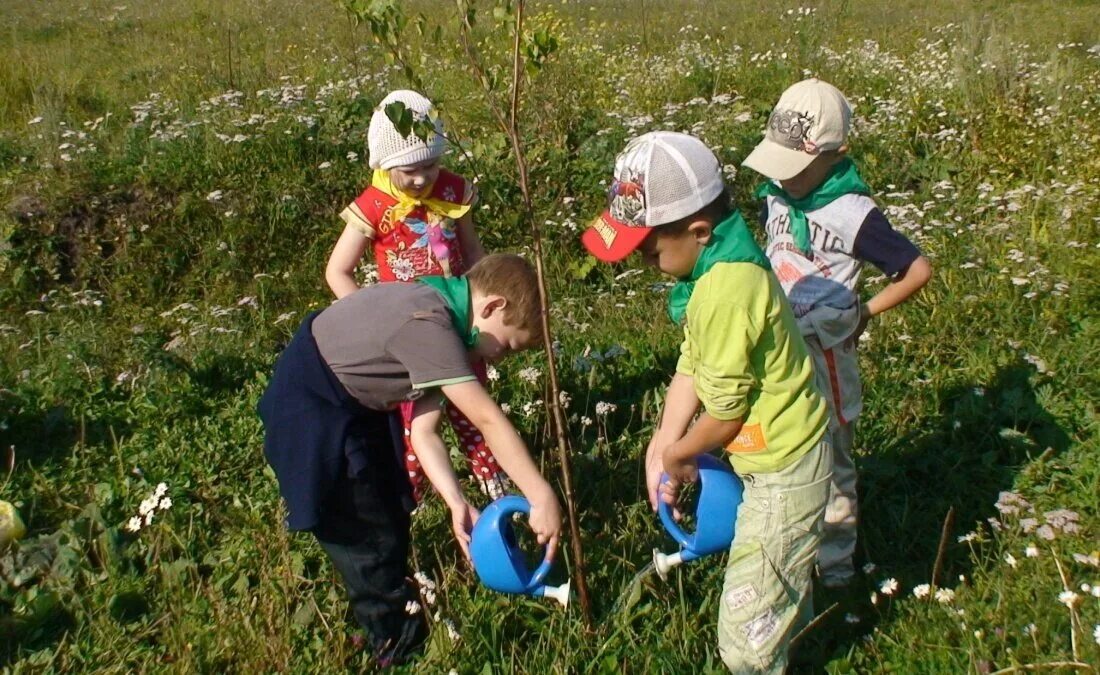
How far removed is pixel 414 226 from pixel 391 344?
1.19 meters

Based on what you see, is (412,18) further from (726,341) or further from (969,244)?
(969,244)

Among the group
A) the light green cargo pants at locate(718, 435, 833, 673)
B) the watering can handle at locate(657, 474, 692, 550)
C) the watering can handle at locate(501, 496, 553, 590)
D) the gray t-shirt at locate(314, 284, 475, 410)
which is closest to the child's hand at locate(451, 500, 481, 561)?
the watering can handle at locate(501, 496, 553, 590)

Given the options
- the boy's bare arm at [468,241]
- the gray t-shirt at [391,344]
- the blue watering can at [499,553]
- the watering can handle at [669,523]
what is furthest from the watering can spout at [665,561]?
the boy's bare arm at [468,241]

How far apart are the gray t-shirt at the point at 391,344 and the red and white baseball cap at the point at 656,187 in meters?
0.41

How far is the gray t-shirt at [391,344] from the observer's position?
87.3 inches

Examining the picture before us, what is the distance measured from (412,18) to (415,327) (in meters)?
0.67

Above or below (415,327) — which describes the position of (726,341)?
above

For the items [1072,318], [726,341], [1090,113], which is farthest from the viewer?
[1090,113]

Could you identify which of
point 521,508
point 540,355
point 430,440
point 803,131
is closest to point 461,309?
point 430,440

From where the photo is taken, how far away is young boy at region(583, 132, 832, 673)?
2.05 m

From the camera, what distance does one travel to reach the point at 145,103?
6.75 meters

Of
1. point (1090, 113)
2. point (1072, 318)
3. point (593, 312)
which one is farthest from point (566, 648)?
point (1090, 113)

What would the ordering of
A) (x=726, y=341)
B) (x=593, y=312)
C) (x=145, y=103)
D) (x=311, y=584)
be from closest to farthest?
(x=726, y=341), (x=311, y=584), (x=593, y=312), (x=145, y=103)

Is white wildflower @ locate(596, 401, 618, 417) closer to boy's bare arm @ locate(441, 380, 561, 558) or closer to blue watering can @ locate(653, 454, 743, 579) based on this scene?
blue watering can @ locate(653, 454, 743, 579)
